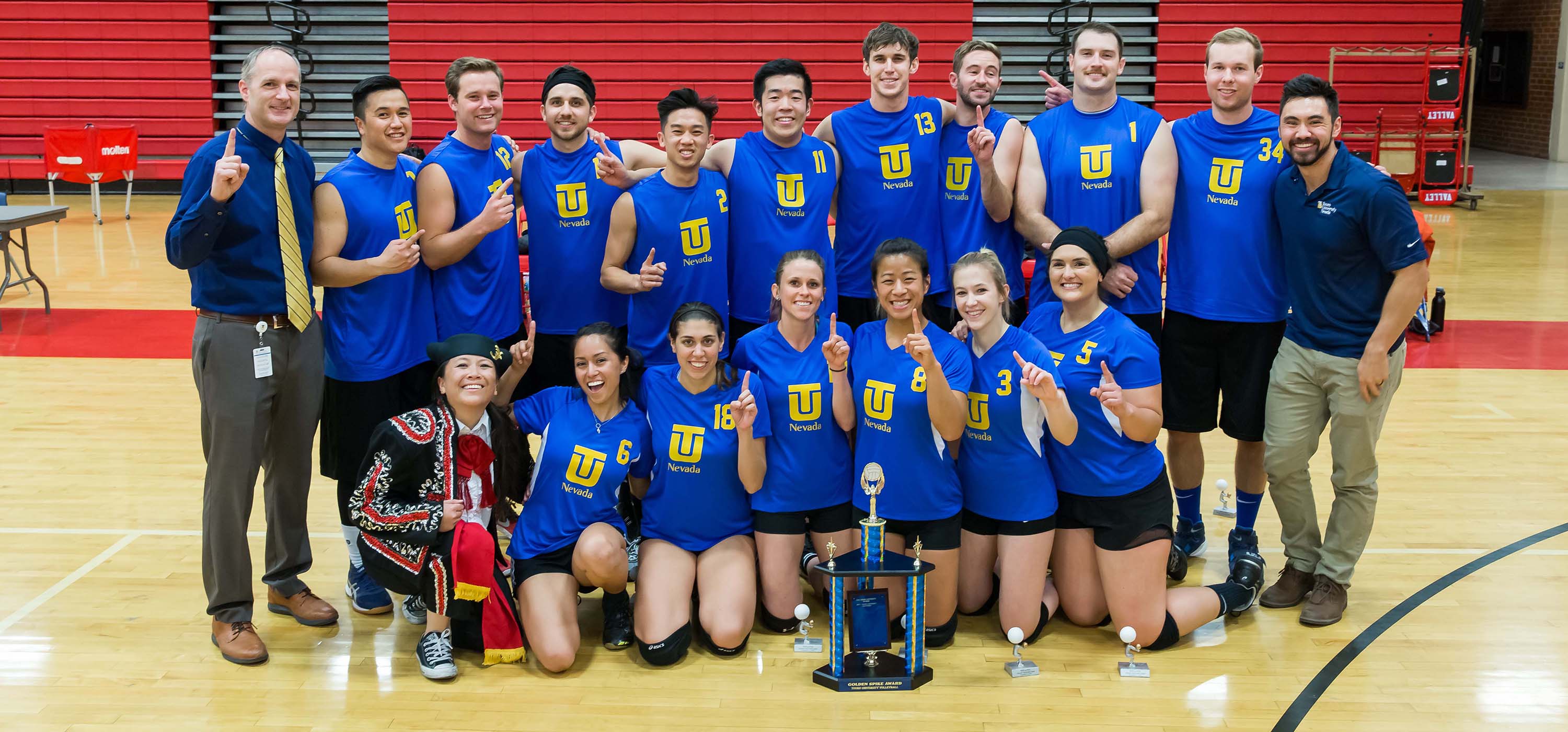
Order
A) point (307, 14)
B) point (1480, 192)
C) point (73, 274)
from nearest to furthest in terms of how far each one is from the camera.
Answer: point (73, 274) → point (307, 14) → point (1480, 192)

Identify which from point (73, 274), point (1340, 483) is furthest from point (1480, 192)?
point (73, 274)

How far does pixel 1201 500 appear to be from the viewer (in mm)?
5762

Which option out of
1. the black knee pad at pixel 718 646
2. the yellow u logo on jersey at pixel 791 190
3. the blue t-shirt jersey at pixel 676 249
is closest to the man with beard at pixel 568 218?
the blue t-shirt jersey at pixel 676 249

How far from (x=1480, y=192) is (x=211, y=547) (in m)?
16.5

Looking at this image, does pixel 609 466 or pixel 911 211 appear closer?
pixel 609 466

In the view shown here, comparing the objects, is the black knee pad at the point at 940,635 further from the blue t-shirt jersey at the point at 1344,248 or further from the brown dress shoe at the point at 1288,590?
the blue t-shirt jersey at the point at 1344,248

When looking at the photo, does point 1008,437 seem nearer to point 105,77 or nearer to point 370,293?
point 370,293

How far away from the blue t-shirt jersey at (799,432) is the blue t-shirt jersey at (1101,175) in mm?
1042

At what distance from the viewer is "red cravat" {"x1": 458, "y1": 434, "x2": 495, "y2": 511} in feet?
13.2

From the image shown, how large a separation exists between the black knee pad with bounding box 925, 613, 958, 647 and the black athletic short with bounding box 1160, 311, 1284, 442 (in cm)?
129

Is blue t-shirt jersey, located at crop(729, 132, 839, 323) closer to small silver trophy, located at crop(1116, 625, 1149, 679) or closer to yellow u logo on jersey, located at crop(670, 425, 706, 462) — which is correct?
yellow u logo on jersey, located at crop(670, 425, 706, 462)

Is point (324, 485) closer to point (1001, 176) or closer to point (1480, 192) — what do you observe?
point (1001, 176)

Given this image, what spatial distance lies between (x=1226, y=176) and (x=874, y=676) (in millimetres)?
2300

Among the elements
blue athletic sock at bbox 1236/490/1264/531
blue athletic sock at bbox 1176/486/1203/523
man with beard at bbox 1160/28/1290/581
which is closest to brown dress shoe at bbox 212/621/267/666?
man with beard at bbox 1160/28/1290/581
